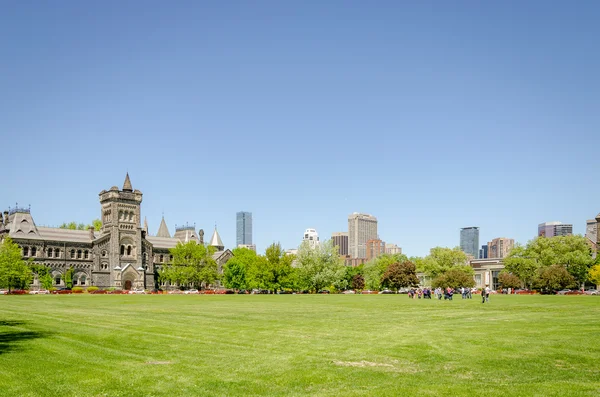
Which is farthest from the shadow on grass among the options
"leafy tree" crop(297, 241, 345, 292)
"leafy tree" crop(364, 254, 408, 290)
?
"leafy tree" crop(364, 254, 408, 290)

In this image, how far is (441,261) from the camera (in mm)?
133250

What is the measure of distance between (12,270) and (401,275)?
71.0m

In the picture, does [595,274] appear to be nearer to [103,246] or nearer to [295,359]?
[103,246]

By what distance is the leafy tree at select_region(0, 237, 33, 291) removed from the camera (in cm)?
10006

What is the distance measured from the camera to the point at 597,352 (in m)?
22.7

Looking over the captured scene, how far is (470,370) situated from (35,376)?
13.0 meters

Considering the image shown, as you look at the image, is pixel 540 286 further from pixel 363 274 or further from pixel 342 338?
pixel 342 338

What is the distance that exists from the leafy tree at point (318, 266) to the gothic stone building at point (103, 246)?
3658cm

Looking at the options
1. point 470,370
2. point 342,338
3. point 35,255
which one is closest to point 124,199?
point 35,255

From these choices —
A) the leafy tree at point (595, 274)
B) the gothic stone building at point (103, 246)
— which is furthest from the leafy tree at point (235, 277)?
the leafy tree at point (595, 274)

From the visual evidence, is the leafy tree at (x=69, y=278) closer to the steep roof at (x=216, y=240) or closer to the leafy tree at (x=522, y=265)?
the steep roof at (x=216, y=240)

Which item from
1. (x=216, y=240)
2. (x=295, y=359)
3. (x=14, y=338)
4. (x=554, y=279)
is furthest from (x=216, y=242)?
(x=295, y=359)

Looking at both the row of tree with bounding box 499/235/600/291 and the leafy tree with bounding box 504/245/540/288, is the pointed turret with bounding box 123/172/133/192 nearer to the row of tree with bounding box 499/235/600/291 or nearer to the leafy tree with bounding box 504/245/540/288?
the row of tree with bounding box 499/235/600/291

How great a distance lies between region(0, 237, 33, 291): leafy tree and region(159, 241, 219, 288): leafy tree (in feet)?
106
